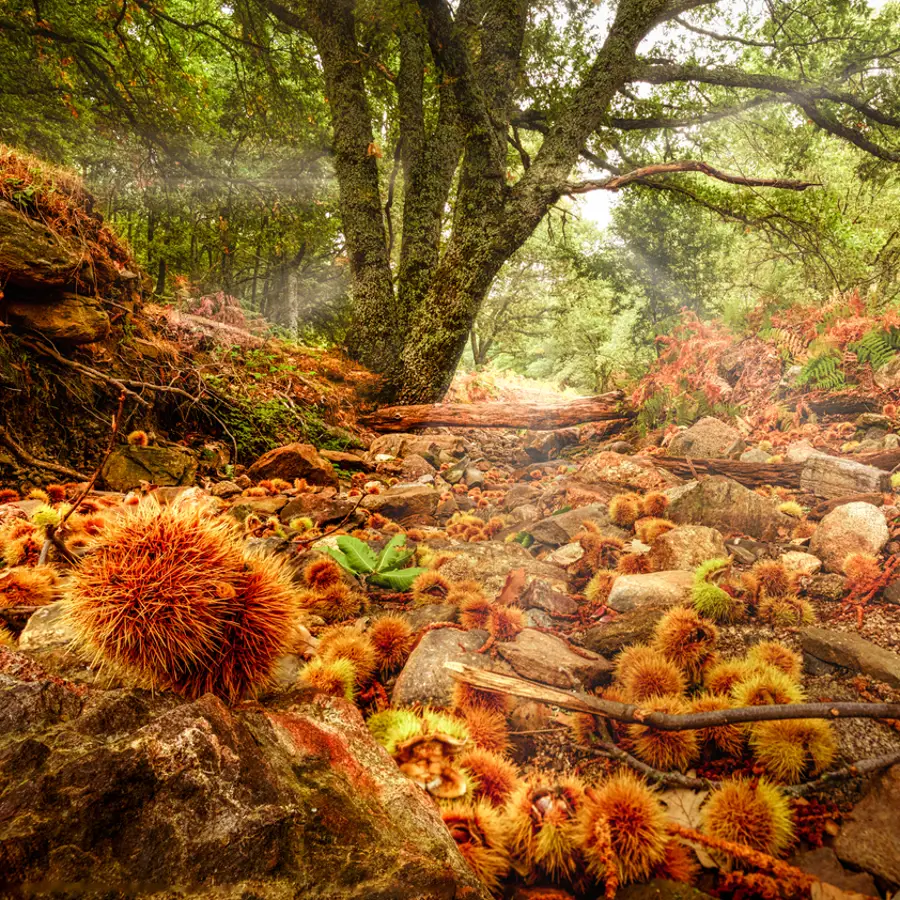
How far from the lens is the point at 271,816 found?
84 centimetres

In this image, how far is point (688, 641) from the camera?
5.05ft

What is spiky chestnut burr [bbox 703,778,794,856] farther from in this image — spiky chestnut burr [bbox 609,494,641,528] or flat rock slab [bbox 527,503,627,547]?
spiky chestnut burr [bbox 609,494,641,528]

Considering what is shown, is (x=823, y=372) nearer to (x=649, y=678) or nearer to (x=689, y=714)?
(x=649, y=678)

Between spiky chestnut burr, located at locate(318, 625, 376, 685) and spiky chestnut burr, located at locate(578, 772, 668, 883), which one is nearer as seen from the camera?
spiky chestnut burr, located at locate(578, 772, 668, 883)

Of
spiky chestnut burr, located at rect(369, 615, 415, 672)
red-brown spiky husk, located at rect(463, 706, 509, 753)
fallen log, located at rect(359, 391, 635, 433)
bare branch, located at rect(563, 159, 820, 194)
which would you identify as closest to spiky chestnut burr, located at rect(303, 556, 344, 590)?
spiky chestnut burr, located at rect(369, 615, 415, 672)

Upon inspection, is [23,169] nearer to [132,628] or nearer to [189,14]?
[132,628]

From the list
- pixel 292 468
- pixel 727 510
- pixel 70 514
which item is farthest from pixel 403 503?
pixel 70 514

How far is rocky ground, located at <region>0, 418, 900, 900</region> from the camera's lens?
77 centimetres

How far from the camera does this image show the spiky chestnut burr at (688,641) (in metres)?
1.48

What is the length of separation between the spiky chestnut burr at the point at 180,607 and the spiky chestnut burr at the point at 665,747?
3.16 feet

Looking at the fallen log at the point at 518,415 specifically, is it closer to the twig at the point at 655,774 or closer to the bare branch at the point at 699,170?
the bare branch at the point at 699,170

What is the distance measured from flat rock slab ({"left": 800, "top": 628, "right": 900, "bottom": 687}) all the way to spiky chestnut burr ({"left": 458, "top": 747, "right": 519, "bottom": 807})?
1.12 meters

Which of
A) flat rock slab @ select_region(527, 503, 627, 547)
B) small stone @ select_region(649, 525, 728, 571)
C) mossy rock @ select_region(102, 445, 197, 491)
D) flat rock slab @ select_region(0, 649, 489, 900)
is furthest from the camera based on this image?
mossy rock @ select_region(102, 445, 197, 491)

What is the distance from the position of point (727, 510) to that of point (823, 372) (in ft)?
8.54
